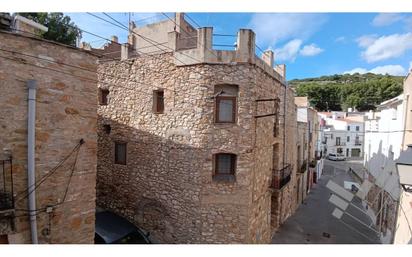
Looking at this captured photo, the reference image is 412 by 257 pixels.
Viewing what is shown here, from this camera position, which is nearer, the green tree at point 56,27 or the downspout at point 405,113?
the downspout at point 405,113

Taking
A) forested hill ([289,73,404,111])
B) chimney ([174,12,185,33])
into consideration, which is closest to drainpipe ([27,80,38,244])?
chimney ([174,12,185,33])

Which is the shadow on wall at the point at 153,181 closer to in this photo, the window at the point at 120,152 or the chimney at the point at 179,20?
the window at the point at 120,152

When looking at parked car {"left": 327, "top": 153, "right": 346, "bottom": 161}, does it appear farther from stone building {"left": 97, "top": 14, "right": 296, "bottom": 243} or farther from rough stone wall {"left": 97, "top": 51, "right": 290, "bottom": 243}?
rough stone wall {"left": 97, "top": 51, "right": 290, "bottom": 243}

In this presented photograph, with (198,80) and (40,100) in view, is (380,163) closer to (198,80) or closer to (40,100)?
(198,80)

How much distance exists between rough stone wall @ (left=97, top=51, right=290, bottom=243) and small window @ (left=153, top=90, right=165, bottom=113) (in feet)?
0.55

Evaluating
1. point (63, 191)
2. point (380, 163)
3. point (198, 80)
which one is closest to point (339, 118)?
point (380, 163)

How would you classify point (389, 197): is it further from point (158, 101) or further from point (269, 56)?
point (158, 101)

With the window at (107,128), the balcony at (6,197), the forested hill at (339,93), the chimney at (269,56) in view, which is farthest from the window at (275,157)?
the forested hill at (339,93)

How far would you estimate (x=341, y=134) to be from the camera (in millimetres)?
29422

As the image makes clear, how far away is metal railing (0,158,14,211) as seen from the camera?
3.35 m

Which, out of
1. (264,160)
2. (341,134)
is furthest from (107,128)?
(341,134)

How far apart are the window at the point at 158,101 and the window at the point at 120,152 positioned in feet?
5.44

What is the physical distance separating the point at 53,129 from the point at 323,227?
10.4 m

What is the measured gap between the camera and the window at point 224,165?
6426 millimetres
